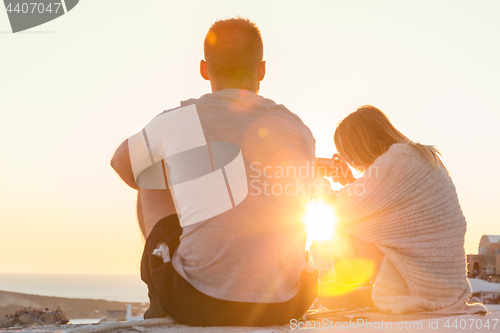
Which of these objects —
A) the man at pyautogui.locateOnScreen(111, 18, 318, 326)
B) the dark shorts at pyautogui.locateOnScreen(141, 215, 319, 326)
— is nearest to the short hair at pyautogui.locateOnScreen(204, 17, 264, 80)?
the man at pyautogui.locateOnScreen(111, 18, 318, 326)

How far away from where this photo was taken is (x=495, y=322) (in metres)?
1.80

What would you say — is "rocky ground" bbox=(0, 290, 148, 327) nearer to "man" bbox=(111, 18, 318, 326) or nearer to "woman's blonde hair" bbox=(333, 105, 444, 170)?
"woman's blonde hair" bbox=(333, 105, 444, 170)

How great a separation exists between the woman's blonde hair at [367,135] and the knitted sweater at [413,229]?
0.19m

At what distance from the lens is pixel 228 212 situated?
1.58 meters

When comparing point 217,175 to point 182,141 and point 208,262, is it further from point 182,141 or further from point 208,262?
point 208,262

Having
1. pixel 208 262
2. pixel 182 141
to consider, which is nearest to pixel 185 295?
pixel 208 262

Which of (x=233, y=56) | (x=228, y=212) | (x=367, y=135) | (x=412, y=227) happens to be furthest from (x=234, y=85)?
(x=412, y=227)

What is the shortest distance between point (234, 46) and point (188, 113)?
1.38 ft

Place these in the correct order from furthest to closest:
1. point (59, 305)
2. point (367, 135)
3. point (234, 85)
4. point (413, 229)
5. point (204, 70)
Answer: point (59, 305)
point (367, 135)
point (413, 229)
point (204, 70)
point (234, 85)

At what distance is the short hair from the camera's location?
1.85 m

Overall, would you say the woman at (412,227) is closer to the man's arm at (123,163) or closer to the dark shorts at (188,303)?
the dark shorts at (188,303)

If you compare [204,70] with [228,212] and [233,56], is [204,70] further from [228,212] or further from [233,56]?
[228,212]

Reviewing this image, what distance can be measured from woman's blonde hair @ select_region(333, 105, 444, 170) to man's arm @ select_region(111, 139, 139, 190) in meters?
1.50

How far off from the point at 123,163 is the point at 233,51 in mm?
707
